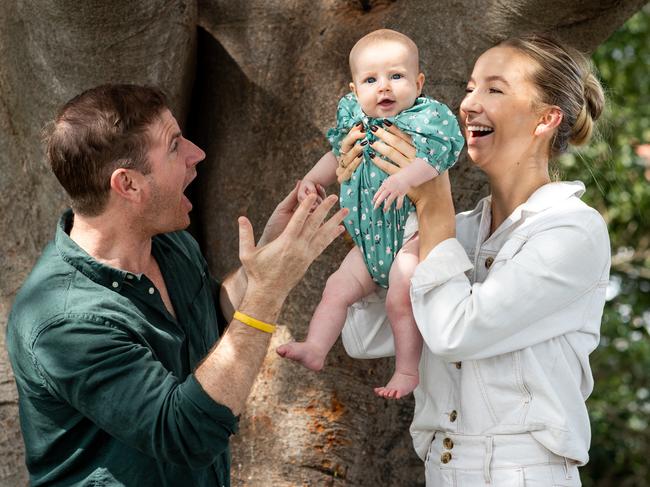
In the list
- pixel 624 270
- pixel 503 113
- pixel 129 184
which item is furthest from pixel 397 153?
pixel 624 270

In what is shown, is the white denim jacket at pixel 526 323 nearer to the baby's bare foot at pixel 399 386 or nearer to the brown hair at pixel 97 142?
the baby's bare foot at pixel 399 386

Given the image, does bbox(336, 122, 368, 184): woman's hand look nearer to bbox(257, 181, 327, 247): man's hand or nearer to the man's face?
bbox(257, 181, 327, 247): man's hand

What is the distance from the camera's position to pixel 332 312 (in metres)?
3.03

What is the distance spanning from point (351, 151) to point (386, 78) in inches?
9.2

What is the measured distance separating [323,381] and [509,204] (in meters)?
0.98

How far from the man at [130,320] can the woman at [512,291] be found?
41cm

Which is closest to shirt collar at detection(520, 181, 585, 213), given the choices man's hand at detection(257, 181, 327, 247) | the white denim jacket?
the white denim jacket

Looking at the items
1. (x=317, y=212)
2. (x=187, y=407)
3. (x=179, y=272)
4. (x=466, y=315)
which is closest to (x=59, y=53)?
(x=179, y=272)

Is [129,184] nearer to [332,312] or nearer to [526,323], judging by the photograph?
[332,312]

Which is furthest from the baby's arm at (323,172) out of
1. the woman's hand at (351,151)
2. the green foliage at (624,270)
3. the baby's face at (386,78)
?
Answer: the green foliage at (624,270)

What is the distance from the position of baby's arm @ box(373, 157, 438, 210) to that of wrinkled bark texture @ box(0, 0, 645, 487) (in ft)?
2.55

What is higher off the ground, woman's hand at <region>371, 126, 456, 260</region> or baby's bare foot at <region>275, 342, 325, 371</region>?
woman's hand at <region>371, 126, 456, 260</region>

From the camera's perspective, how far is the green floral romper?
2902 millimetres

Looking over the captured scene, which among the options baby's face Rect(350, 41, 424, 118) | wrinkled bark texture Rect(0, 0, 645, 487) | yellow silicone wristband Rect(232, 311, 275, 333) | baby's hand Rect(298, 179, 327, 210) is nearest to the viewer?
yellow silicone wristband Rect(232, 311, 275, 333)
